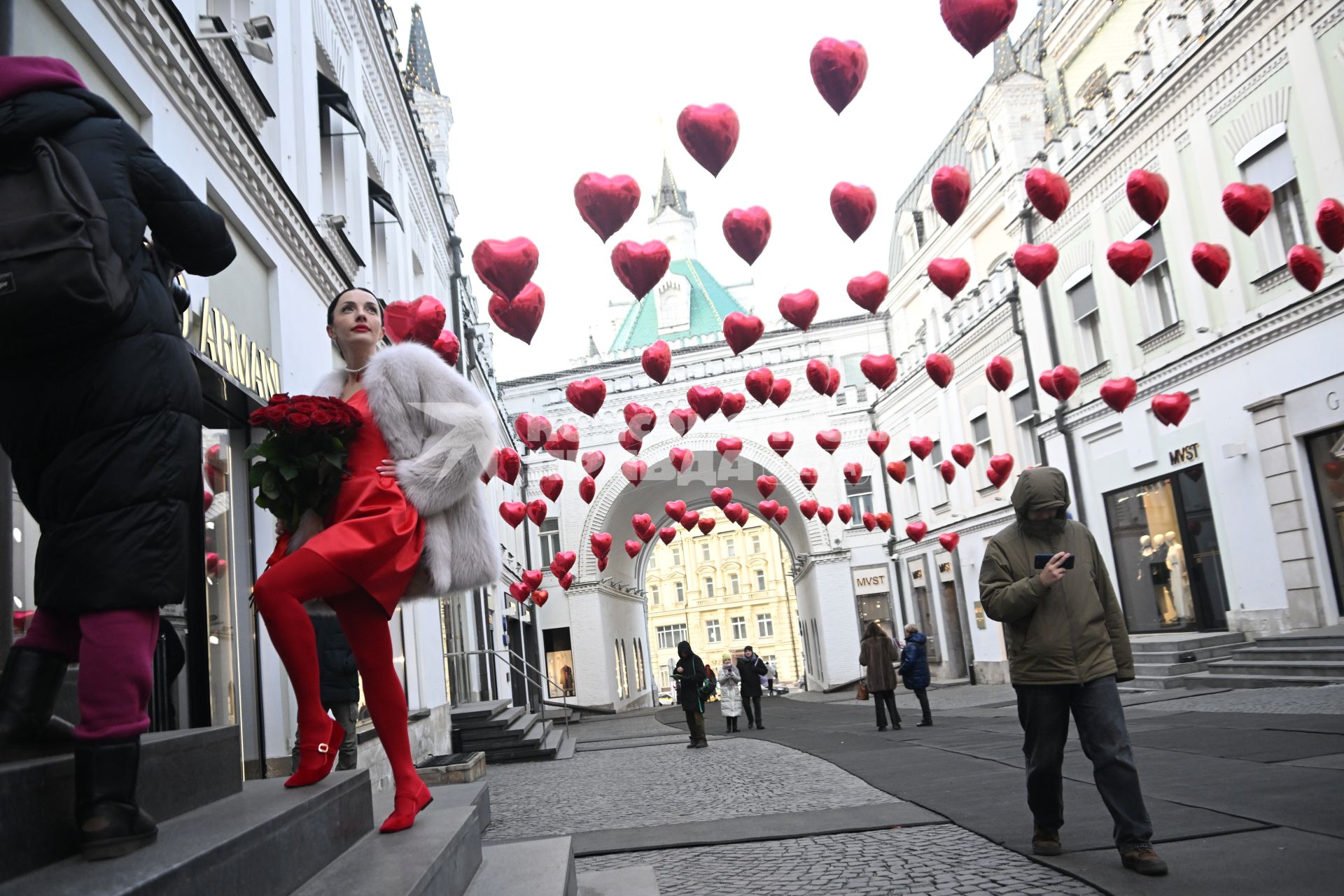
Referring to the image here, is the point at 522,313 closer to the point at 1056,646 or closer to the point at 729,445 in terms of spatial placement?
the point at 1056,646

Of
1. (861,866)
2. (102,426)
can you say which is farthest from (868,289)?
(102,426)

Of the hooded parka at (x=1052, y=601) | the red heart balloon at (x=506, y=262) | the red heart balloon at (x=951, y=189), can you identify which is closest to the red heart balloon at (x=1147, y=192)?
the red heart balloon at (x=951, y=189)

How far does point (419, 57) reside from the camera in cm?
2398

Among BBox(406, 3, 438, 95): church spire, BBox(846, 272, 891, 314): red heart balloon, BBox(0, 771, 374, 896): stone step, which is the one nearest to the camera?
BBox(0, 771, 374, 896): stone step

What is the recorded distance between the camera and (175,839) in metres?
2.43

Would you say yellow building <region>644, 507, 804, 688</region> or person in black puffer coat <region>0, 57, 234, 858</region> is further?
yellow building <region>644, 507, 804, 688</region>

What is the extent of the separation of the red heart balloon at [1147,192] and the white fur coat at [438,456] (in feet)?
36.2

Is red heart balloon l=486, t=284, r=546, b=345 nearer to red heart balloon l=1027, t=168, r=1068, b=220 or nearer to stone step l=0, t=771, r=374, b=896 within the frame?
red heart balloon l=1027, t=168, r=1068, b=220

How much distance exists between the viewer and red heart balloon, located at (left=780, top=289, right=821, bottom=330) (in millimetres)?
15211

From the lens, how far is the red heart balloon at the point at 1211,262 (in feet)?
44.8

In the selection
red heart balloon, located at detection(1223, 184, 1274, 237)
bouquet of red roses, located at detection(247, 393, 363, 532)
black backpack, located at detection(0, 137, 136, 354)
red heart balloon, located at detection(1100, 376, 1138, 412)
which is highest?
red heart balloon, located at detection(1223, 184, 1274, 237)

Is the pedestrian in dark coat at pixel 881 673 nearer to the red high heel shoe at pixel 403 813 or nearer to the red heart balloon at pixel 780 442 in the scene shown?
the red heart balloon at pixel 780 442

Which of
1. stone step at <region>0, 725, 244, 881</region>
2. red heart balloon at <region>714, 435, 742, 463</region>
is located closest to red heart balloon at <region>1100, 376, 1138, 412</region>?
red heart balloon at <region>714, 435, 742, 463</region>

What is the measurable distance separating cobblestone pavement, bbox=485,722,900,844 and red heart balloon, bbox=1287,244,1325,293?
8.46 m
